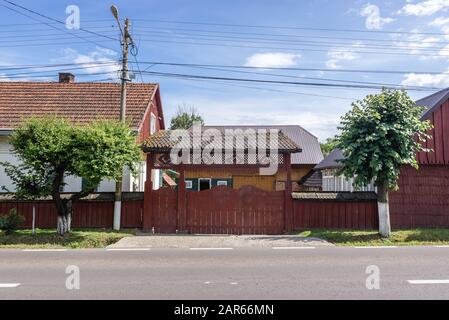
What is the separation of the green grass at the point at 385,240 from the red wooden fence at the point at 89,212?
6.40 meters

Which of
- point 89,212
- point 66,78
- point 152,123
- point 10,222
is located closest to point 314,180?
point 152,123

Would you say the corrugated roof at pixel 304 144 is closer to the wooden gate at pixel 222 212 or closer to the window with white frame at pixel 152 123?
the window with white frame at pixel 152 123

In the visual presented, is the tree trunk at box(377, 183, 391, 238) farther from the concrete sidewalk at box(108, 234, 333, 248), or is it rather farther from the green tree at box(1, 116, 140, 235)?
the green tree at box(1, 116, 140, 235)

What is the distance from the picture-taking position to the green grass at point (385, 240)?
38.5 feet

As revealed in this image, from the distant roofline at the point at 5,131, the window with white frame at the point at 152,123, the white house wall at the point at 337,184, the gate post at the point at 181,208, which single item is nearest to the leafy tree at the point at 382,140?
the gate post at the point at 181,208

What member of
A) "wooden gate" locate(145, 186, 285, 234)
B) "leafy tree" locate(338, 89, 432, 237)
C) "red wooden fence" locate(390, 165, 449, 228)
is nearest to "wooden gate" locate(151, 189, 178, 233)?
"wooden gate" locate(145, 186, 285, 234)

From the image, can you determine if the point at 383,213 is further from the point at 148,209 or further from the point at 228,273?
the point at 148,209

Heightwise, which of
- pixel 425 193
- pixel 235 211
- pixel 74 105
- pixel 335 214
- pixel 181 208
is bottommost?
pixel 335 214

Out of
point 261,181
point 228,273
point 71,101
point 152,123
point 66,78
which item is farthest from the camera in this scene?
point 261,181

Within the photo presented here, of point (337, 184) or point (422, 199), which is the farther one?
A: point (337, 184)

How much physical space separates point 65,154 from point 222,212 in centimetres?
579

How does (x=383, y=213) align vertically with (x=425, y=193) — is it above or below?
below

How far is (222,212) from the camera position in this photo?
14039mm

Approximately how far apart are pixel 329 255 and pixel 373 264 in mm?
1422
